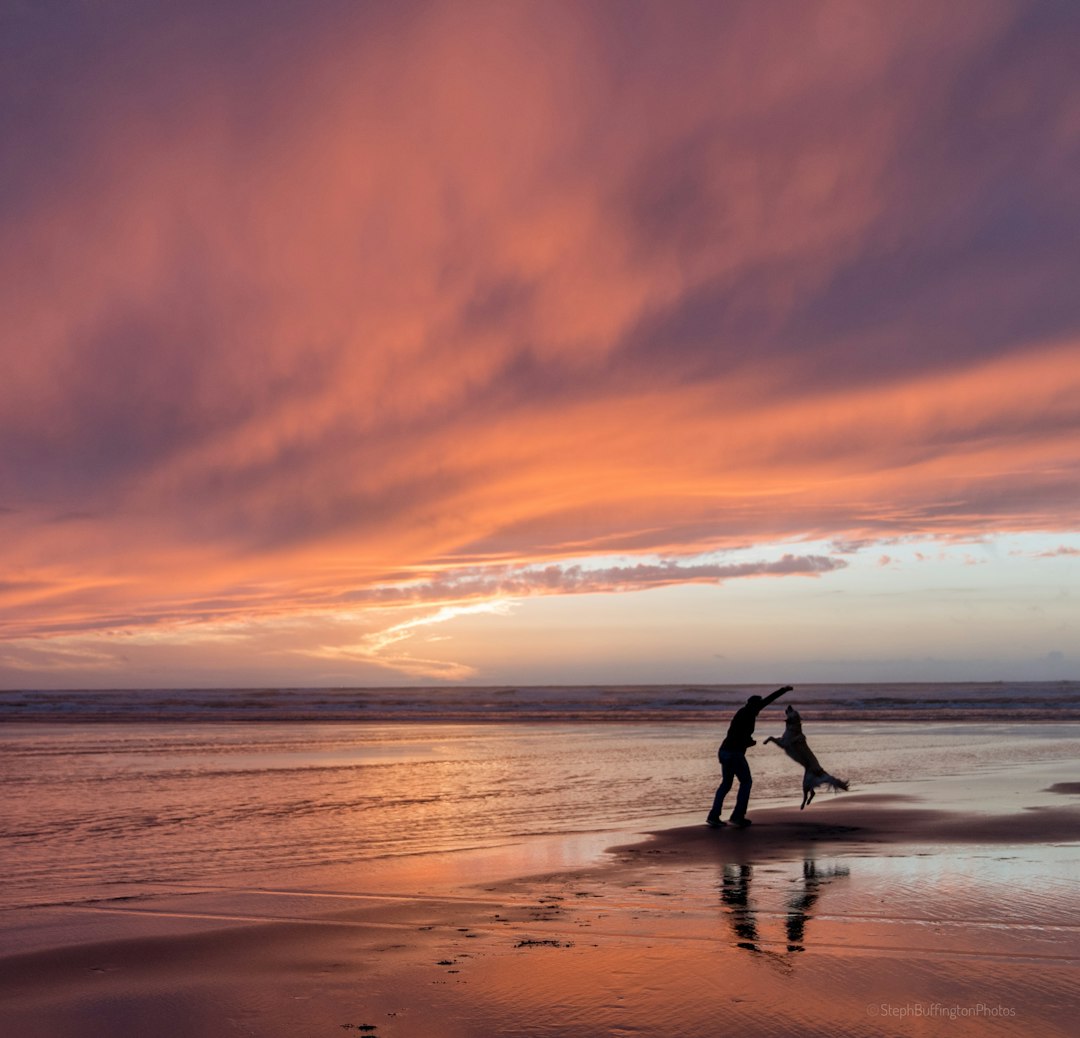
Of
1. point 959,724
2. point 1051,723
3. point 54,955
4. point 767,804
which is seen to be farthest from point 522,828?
point 1051,723

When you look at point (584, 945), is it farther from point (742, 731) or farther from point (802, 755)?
point (802, 755)

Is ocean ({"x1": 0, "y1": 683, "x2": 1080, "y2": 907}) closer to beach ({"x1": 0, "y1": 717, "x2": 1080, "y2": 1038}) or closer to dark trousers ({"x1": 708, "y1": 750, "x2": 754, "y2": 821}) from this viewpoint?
dark trousers ({"x1": 708, "y1": 750, "x2": 754, "y2": 821})

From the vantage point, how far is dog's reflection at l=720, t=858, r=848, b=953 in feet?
28.8

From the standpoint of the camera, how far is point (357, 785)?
2261cm

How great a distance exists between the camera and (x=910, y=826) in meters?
15.8

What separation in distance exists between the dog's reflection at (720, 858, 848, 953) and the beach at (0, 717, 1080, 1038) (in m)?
0.04

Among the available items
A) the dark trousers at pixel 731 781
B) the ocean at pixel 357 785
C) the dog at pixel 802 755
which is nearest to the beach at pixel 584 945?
the ocean at pixel 357 785

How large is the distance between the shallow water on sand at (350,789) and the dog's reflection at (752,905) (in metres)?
4.19

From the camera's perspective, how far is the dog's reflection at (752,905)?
28.8 ft

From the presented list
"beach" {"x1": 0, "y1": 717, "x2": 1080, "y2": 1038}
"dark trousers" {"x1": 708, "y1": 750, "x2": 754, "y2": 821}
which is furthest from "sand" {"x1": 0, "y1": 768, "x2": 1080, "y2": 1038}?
"dark trousers" {"x1": 708, "y1": 750, "x2": 754, "y2": 821}

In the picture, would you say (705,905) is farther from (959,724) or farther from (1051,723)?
(1051,723)

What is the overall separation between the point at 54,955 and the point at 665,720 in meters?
50.6

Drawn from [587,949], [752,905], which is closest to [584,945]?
[587,949]

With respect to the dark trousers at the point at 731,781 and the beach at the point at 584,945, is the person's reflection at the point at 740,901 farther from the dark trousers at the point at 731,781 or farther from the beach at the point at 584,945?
the dark trousers at the point at 731,781
